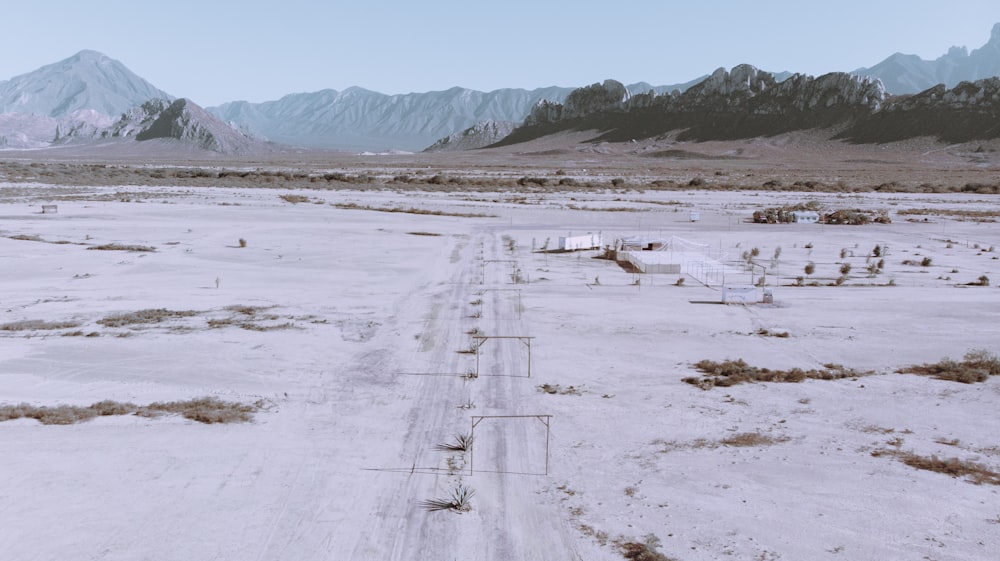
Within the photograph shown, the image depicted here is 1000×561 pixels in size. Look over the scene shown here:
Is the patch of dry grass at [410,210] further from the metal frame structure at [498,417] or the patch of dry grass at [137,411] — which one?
the metal frame structure at [498,417]

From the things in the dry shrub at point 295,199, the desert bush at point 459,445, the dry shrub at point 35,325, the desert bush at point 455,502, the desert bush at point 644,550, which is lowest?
the desert bush at point 644,550

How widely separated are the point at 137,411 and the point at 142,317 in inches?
374

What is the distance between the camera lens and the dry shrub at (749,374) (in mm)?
18875

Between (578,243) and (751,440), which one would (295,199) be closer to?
(578,243)

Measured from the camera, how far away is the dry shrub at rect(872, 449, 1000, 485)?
44.3 ft

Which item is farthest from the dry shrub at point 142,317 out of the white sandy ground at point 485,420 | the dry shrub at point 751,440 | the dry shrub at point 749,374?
the dry shrub at point 751,440

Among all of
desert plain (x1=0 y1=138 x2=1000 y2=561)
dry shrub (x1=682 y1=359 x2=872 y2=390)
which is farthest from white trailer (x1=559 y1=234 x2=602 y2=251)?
dry shrub (x1=682 y1=359 x2=872 y2=390)

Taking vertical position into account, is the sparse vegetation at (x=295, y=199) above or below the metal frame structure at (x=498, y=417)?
above

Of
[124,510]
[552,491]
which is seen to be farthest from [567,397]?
[124,510]

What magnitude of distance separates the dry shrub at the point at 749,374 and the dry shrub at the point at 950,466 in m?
4.50

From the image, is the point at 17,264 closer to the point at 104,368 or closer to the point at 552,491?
the point at 104,368

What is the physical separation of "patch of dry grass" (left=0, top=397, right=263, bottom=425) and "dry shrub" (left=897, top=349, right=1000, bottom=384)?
17449mm

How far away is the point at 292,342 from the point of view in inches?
872

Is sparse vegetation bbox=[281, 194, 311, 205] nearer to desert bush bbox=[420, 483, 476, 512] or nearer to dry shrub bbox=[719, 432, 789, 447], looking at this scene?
dry shrub bbox=[719, 432, 789, 447]
